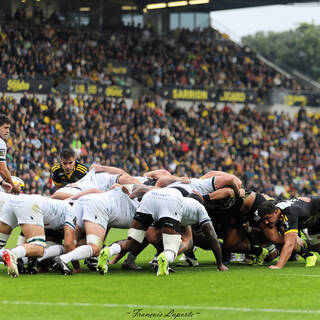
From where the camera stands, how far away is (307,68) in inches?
3189

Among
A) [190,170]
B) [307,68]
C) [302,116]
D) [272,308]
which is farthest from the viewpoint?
[307,68]

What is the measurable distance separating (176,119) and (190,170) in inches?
152

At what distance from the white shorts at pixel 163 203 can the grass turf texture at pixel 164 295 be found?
0.79 meters

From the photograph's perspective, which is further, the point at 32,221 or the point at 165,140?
the point at 165,140

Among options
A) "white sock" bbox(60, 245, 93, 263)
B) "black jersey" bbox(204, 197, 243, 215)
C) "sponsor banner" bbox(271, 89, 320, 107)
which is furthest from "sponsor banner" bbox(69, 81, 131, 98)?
"white sock" bbox(60, 245, 93, 263)

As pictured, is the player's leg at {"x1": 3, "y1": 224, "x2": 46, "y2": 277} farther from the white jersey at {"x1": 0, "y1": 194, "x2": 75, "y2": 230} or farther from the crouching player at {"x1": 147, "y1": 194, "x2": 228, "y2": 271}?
the crouching player at {"x1": 147, "y1": 194, "x2": 228, "y2": 271}

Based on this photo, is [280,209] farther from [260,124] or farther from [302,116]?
[302,116]

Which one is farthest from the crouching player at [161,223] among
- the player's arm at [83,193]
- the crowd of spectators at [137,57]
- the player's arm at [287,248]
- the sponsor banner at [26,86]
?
the crowd of spectators at [137,57]

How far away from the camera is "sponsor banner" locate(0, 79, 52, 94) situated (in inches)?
1180

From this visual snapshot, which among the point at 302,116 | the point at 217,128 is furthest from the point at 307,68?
the point at 217,128

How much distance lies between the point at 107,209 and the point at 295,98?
34.2 meters

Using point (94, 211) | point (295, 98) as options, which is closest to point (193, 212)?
point (94, 211)

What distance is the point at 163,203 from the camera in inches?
406

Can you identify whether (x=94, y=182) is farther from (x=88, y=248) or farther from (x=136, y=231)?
(x=88, y=248)
